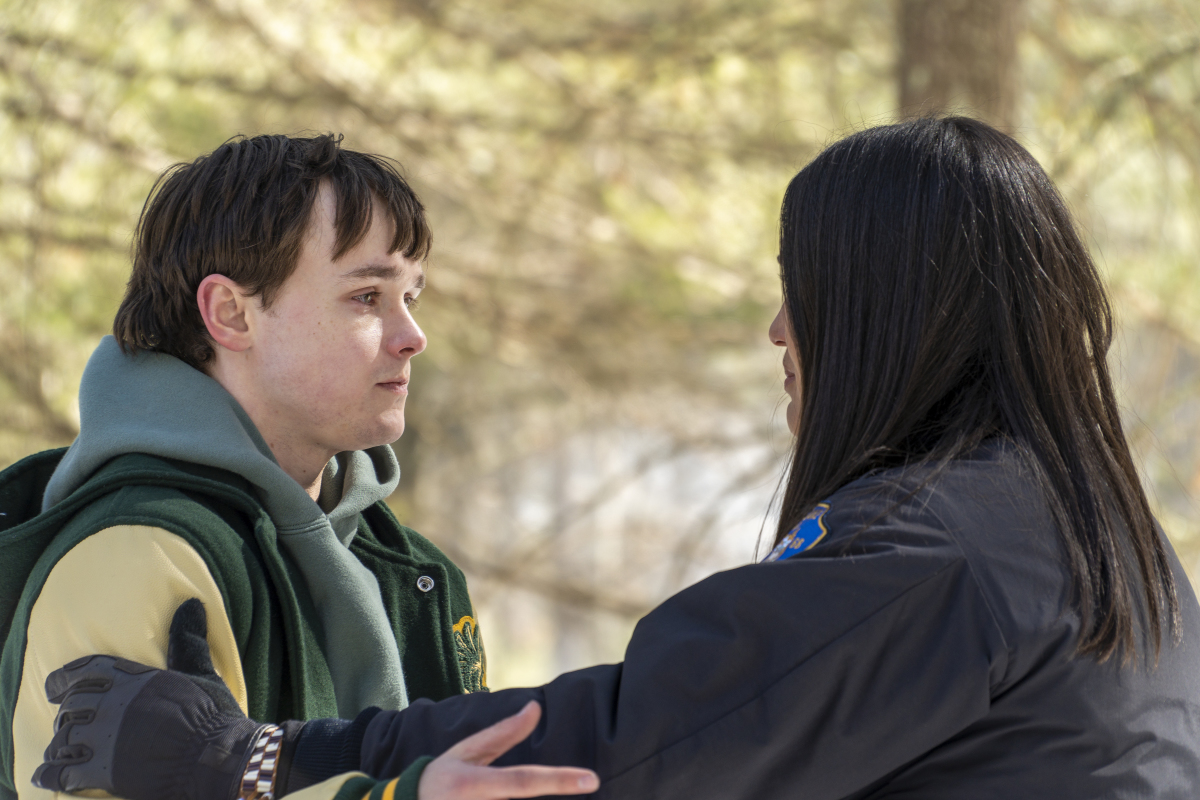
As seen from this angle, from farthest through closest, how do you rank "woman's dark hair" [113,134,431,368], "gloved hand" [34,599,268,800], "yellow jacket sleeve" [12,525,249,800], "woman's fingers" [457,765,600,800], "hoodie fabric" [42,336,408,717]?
"woman's dark hair" [113,134,431,368], "hoodie fabric" [42,336,408,717], "yellow jacket sleeve" [12,525,249,800], "gloved hand" [34,599,268,800], "woman's fingers" [457,765,600,800]

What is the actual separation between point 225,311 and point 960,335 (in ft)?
3.63

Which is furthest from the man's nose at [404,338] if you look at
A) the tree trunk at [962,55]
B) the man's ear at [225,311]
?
the tree trunk at [962,55]

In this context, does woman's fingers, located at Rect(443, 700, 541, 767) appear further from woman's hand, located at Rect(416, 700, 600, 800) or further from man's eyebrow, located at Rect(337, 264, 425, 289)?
man's eyebrow, located at Rect(337, 264, 425, 289)

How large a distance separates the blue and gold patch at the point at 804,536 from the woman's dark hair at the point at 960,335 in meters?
0.08

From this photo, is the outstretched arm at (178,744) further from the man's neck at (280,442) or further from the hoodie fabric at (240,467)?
the man's neck at (280,442)

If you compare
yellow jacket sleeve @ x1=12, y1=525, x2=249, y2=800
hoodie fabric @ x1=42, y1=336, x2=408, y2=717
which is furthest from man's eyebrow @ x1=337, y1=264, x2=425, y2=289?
yellow jacket sleeve @ x1=12, y1=525, x2=249, y2=800

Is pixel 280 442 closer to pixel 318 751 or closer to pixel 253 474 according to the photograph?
pixel 253 474

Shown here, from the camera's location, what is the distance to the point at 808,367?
4.94 feet

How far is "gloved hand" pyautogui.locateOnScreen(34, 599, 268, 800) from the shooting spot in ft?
4.14

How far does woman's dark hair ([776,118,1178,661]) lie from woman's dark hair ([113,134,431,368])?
28.2 inches

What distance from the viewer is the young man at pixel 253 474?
56.0 inches

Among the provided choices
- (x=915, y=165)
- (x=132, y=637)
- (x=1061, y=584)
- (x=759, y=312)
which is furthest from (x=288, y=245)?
(x=759, y=312)

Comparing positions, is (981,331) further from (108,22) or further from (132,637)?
(108,22)

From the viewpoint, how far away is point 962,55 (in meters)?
4.83
